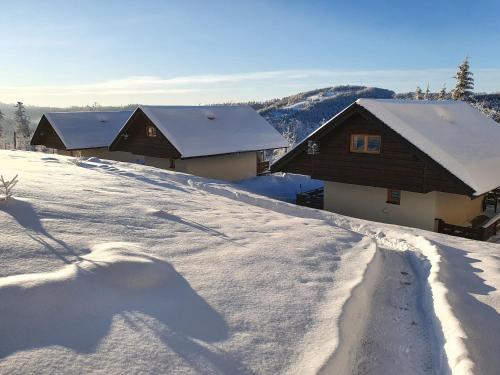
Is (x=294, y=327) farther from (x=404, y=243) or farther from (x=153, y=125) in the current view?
(x=153, y=125)

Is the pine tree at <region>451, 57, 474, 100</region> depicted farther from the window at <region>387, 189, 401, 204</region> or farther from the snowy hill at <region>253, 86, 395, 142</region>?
the snowy hill at <region>253, 86, 395, 142</region>

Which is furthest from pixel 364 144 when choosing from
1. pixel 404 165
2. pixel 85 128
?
pixel 85 128

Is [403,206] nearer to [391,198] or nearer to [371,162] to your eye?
[391,198]

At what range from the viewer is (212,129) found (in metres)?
28.0

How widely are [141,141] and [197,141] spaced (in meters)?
4.26

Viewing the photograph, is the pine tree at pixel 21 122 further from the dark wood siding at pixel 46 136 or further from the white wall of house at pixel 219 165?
the white wall of house at pixel 219 165

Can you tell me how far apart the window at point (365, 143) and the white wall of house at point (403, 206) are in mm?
1838

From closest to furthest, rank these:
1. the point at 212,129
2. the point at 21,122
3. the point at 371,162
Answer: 1. the point at 371,162
2. the point at 212,129
3. the point at 21,122

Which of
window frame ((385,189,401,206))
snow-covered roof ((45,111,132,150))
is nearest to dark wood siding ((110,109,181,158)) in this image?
snow-covered roof ((45,111,132,150))

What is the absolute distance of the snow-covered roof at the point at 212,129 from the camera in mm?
25470

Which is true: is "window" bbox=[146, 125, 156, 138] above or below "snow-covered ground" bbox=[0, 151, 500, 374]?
above

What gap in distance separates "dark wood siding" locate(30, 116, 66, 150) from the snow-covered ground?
27059 mm

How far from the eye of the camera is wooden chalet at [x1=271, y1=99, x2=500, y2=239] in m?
15.5

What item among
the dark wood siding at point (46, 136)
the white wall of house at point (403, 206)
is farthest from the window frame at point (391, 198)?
the dark wood siding at point (46, 136)
